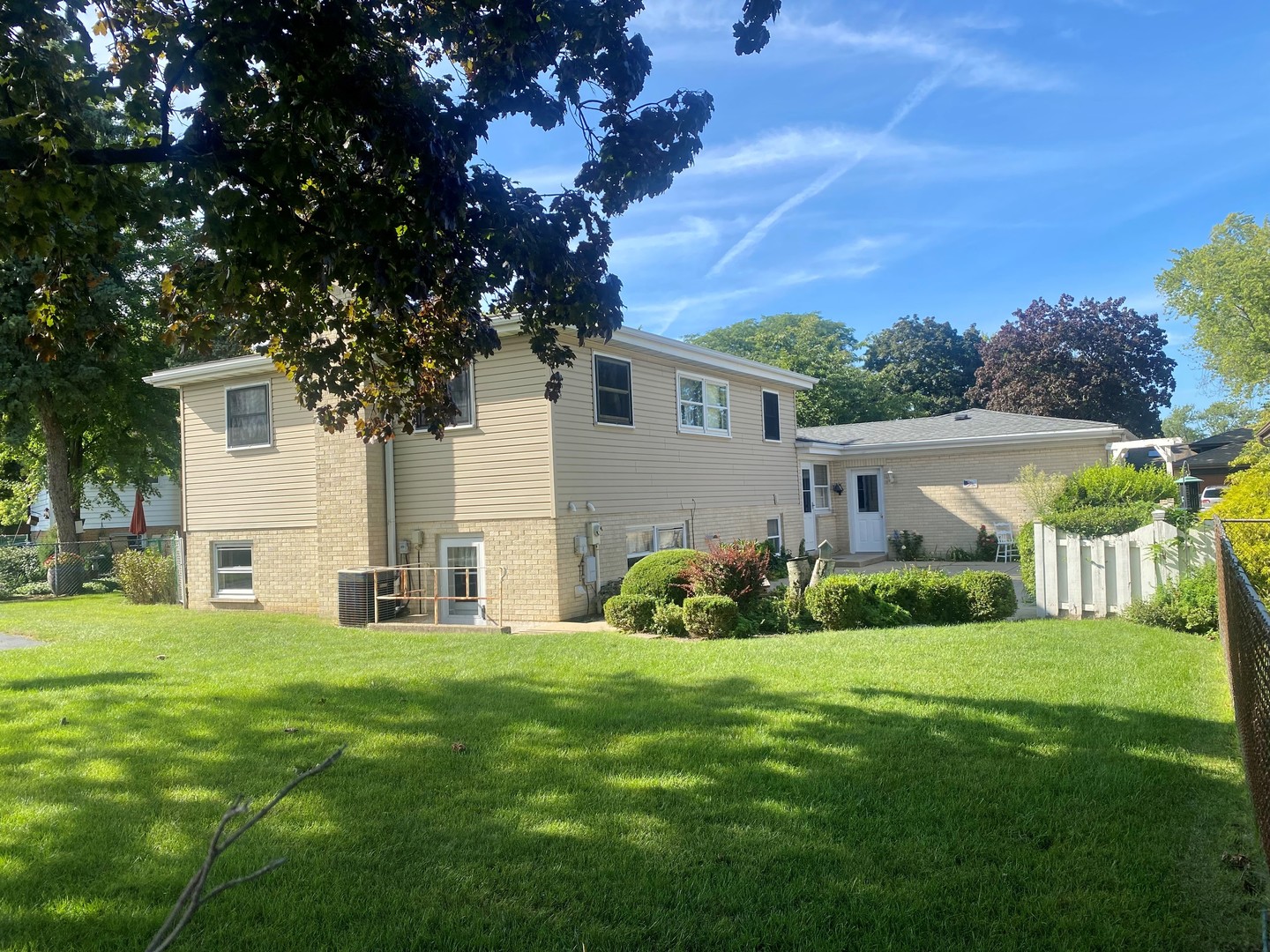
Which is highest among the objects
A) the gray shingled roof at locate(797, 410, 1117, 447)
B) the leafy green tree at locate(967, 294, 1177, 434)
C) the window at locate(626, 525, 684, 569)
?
the leafy green tree at locate(967, 294, 1177, 434)

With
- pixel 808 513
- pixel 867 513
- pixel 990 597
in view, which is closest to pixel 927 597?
pixel 990 597

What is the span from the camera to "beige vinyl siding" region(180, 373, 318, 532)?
622 inches

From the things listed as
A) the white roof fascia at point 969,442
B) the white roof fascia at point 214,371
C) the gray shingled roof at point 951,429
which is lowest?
the white roof fascia at point 969,442

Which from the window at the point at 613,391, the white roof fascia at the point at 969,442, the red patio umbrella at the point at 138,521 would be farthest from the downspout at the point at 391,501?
the red patio umbrella at the point at 138,521

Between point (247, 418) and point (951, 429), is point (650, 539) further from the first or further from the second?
point (951, 429)

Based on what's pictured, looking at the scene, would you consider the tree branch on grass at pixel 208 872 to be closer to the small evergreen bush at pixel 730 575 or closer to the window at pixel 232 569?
the small evergreen bush at pixel 730 575

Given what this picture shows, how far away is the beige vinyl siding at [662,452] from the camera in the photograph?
13617mm

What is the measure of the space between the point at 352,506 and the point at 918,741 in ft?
37.4

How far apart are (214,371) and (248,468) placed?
200cm

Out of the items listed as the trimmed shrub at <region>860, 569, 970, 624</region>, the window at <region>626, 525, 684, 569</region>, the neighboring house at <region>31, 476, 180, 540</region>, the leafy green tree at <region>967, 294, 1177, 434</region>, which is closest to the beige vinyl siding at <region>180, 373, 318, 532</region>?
the window at <region>626, 525, 684, 569</region>

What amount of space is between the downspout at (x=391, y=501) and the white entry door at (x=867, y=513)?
1378cm

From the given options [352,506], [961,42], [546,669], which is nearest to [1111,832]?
[546,669]

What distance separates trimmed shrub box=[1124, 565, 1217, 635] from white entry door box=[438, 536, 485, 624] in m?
9.49

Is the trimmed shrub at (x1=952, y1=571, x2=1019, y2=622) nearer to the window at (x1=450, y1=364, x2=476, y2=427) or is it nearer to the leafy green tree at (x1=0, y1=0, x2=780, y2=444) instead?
the leafy green tree at (x1=0, y1=0, x2=780, y2=444)
